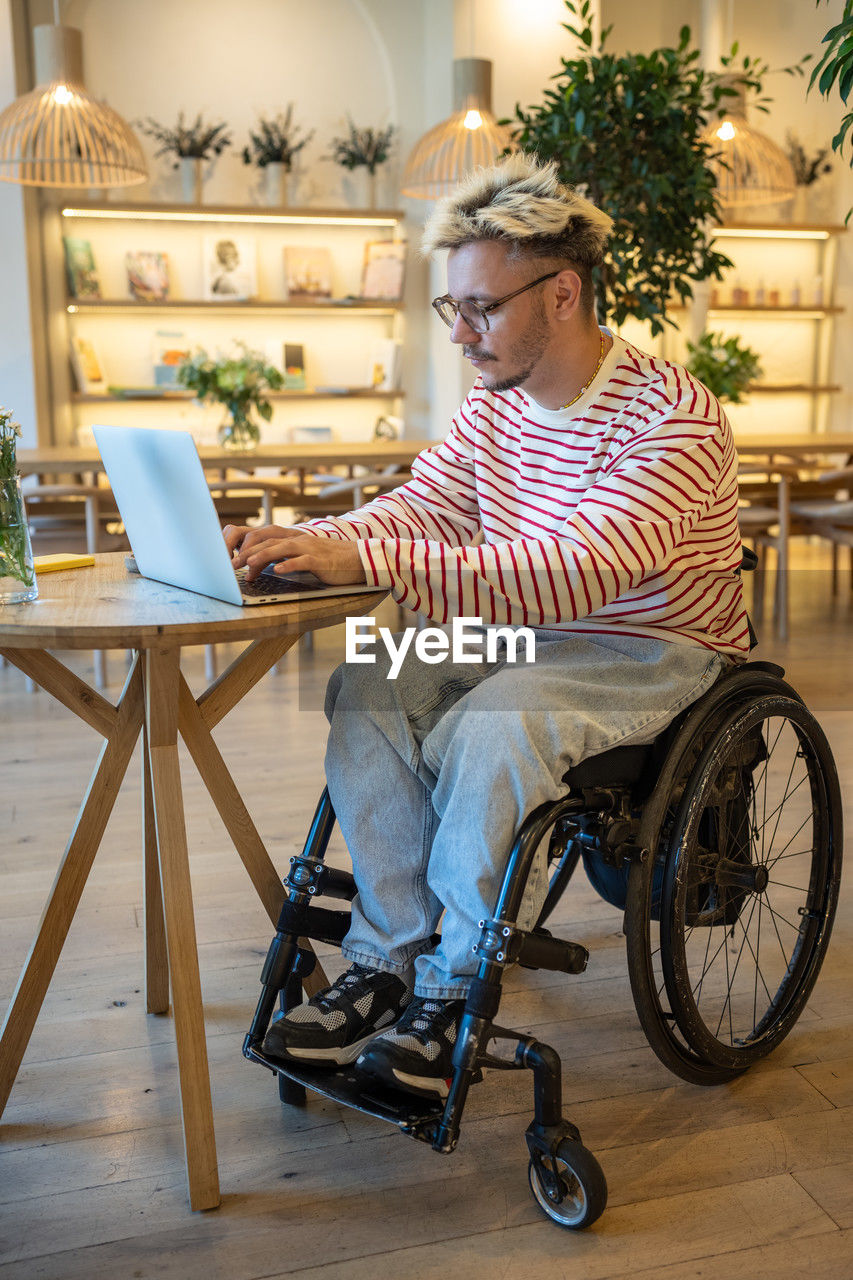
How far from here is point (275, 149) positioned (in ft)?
19.9

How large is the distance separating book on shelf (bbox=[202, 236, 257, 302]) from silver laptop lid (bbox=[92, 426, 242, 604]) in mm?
4921

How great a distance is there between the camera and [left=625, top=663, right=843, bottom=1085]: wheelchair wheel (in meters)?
1.42

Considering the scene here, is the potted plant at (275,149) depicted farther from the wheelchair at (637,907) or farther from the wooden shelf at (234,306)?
the wheelchair at (637,907)

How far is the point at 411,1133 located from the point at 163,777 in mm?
501

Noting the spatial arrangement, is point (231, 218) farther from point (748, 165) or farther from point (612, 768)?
point (612, 768)

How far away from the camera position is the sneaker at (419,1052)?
134 cm

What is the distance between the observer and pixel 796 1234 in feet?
4.42

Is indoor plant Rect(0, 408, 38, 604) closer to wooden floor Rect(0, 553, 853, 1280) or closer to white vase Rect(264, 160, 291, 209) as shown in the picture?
wooden floor Rect(0, 553, 853, 1280)

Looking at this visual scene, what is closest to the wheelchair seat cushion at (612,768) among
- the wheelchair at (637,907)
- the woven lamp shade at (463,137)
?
the wheelchair at (637,907)

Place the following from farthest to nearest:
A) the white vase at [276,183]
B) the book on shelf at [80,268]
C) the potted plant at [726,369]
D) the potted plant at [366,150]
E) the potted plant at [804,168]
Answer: the potted plant at [804,168] < the potted plant at [366,150] < the white vase at [276,183] < the book on shelf at [80,268] < the potted plant at [726,369]

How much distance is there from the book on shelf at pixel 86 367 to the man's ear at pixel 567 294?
4.80 m

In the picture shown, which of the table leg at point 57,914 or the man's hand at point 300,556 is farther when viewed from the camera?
the table leg at point 57,914

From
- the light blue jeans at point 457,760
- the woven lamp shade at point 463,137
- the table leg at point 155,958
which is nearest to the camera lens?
the light blue jeans at point 457,760

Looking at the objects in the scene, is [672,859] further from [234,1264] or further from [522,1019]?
[234,1264]
